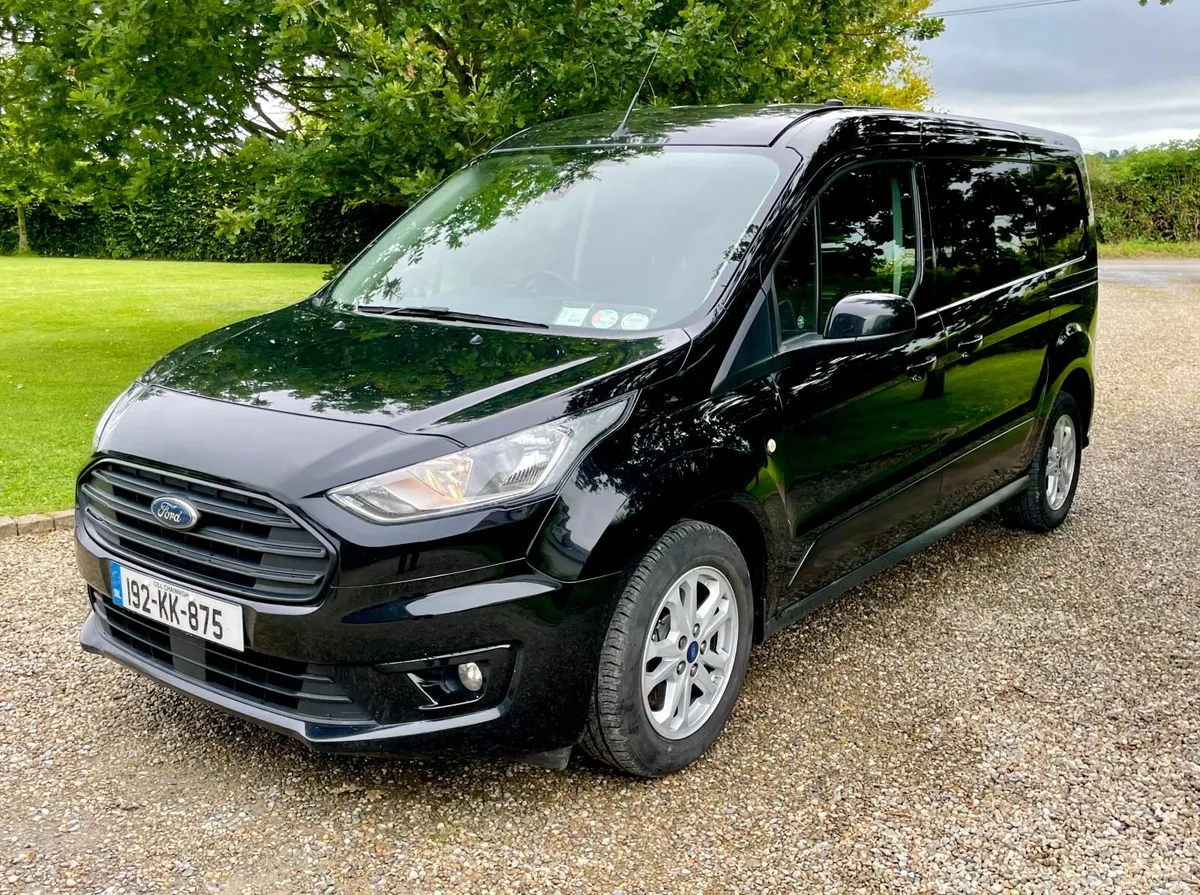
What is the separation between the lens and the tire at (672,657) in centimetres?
303

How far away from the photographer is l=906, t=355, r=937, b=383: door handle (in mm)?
4129

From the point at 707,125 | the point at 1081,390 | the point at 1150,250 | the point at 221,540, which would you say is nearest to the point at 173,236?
the point at 1150,250

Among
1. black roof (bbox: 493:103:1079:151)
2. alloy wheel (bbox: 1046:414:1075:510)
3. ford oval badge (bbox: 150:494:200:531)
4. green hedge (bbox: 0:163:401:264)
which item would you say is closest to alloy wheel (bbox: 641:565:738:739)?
ford oval badge (bbox: 150:494:200:531)

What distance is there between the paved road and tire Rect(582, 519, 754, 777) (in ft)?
68.8

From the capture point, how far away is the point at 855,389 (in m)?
3.83

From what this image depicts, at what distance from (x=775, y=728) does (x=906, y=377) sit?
1378 mm

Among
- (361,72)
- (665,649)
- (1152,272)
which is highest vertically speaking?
(361,72)

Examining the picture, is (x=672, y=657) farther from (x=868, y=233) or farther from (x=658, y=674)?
(x=868, y=233)

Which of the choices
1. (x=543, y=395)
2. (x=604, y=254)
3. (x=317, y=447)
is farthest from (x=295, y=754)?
(x=604, y=254)

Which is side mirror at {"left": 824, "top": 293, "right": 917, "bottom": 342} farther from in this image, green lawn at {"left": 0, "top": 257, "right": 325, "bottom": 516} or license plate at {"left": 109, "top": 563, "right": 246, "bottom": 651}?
green lawn at {"left": 0, "top": 257, "right": 325, "bottom": 516}

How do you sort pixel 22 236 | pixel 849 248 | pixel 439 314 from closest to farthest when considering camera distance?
pixel 439 314 < pixel 849 248 < pixel 22 236

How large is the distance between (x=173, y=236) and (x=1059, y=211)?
33488 millimetres

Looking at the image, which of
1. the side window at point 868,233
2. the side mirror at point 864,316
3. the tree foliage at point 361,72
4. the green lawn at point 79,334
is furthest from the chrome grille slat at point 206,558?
the tree foliage at point 361,72

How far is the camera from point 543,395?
297 centimetres
